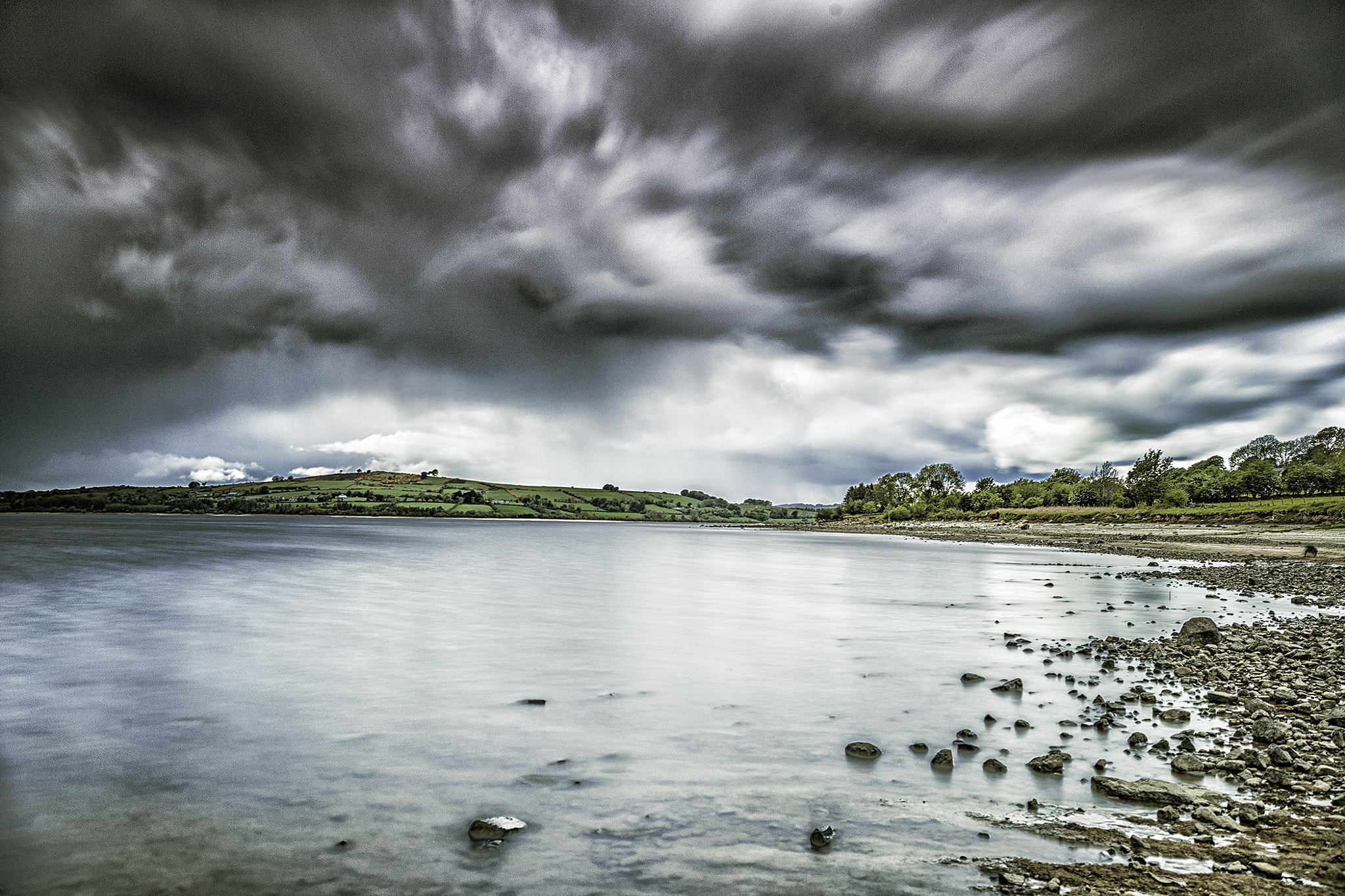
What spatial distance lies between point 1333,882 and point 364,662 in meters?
19.8

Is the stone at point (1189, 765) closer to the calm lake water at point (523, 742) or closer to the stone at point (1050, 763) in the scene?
the calm lake water at point (523, 742)

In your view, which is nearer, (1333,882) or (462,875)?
(1333,882)

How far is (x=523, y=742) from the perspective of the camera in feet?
38.2

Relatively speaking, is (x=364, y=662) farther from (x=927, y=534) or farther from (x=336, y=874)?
(x=927, y=534)

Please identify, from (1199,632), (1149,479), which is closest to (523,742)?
(1199,632)

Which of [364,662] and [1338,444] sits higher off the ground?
[1338,444]

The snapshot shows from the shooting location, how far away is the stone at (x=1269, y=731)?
9.78 meters

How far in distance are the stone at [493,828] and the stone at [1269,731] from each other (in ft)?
35.4

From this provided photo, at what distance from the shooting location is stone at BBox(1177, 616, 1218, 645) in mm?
17438

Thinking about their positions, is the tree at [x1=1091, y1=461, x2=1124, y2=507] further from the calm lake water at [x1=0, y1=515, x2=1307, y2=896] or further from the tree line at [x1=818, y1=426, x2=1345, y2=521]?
the calm lake water at [x1=0, y1=515, x2=1307, y2=896]

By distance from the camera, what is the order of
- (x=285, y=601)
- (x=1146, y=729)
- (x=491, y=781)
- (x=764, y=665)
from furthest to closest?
(x=285, y=601) → (x=764, y=665) → (x=1146, y=729) → (x=491, y=781)

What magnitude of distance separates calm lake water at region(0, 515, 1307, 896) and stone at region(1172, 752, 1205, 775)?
303 millimetres

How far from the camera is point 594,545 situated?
99500mm

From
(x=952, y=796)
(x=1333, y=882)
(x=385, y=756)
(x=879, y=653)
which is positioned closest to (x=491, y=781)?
(x=385, y=756)
